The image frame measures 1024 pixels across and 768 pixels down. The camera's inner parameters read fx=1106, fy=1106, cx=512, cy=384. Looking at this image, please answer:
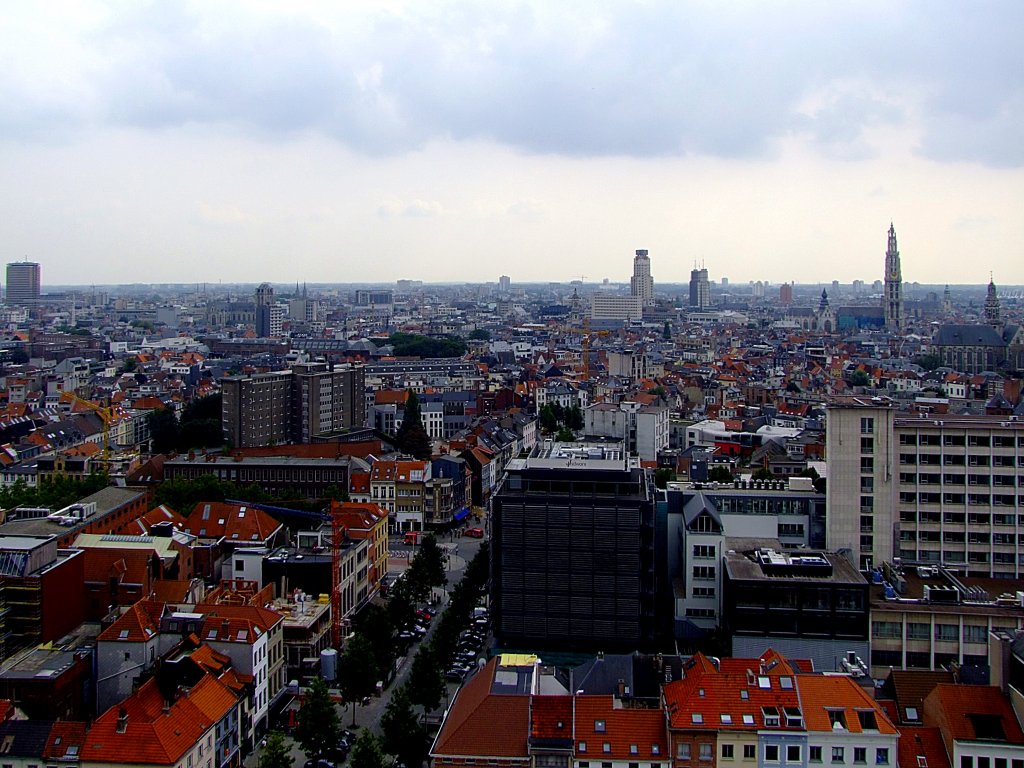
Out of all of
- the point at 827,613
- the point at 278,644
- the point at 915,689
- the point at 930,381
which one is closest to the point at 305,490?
the point at 278,644

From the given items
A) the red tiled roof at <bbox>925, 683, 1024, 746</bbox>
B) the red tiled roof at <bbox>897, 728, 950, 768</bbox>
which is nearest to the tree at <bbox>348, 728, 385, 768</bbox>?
the red tiled roof at <bbox>897, 728, 950, 768</bbox>

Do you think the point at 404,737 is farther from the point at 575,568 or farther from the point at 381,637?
the point at 575,568


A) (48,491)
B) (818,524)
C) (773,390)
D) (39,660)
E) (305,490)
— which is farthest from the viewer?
(773,390)

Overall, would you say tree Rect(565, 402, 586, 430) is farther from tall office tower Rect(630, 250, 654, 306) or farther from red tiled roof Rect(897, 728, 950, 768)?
tall office tower Rect(630, 250, 654, 306)

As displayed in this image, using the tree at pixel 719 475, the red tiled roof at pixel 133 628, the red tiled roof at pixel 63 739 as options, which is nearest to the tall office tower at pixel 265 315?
the tree at pixel 719 475

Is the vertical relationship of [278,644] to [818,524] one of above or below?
below

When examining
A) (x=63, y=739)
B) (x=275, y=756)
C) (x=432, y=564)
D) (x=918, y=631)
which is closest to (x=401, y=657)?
(x=432, y=564)

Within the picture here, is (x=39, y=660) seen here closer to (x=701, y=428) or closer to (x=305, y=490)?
(x=305, y=490)
